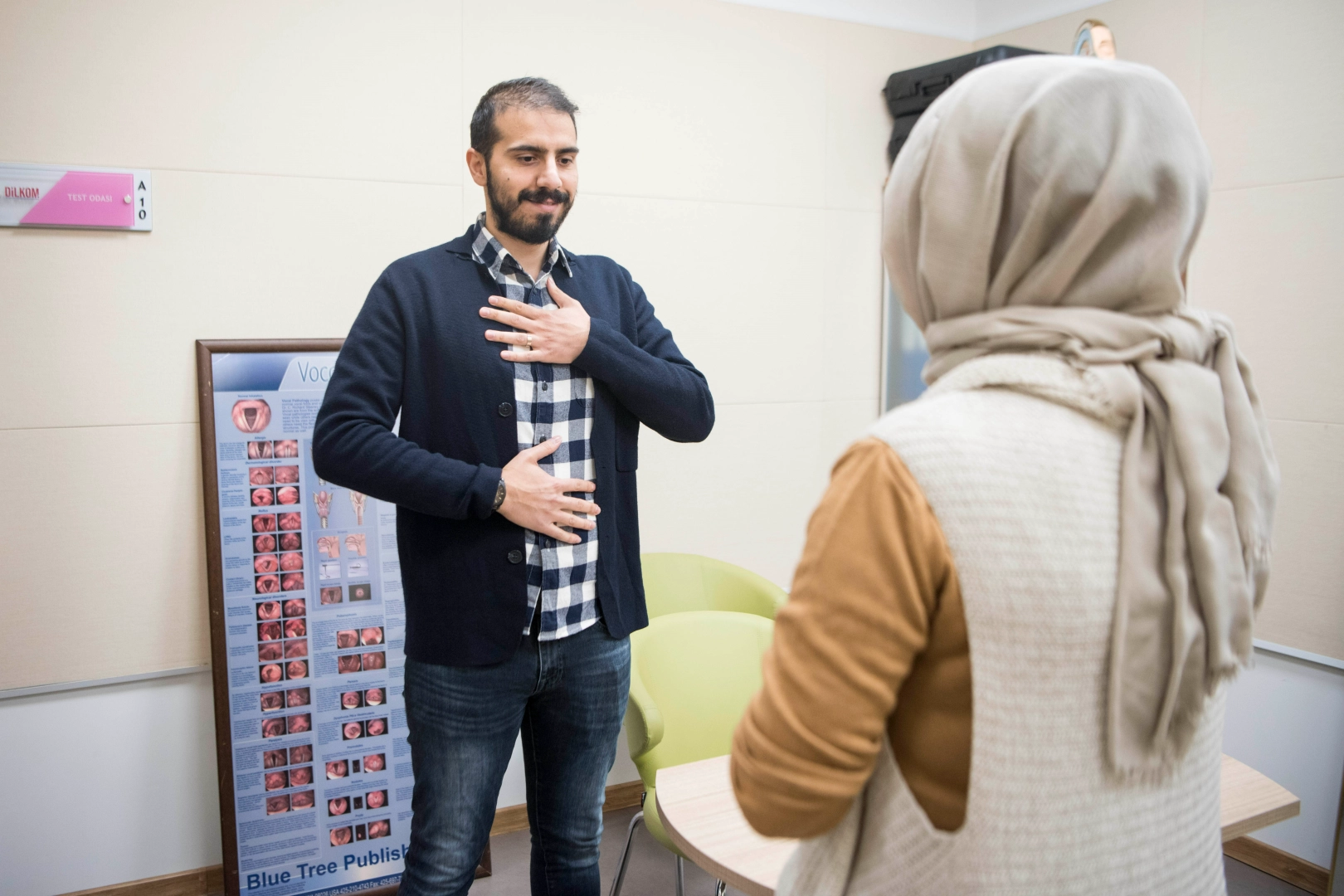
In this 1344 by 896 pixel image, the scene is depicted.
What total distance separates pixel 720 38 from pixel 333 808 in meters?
2.61

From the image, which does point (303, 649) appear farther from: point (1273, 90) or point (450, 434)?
point (1273, 90)

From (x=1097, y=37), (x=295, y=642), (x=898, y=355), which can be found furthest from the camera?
(x=898, y=355)

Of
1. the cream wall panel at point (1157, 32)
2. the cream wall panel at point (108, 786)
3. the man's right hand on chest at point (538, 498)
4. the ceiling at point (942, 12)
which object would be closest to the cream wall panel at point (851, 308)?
the ceiling at point (942, 12)

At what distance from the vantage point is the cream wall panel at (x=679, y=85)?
274 centimetres

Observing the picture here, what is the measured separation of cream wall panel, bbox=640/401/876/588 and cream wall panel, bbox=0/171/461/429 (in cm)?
103

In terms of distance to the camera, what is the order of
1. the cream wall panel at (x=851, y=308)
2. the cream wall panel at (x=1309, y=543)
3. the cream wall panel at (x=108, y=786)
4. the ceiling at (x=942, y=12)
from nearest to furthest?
1. the cream wall panel at (x=108, y=786)
2. the cream wall panel at (x=1309, y=543)
3. the ceiling at (x=942, y=12)
4. the cream wall panel at (x=851, y=308)

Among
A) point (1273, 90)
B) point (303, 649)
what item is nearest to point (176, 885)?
point (303, 649)

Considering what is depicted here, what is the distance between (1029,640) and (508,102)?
1.40 m

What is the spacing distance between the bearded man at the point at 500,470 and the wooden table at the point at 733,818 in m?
0.30

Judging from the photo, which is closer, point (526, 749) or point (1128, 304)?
point (1128, 304)

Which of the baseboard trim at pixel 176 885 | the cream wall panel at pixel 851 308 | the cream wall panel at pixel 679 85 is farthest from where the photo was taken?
the cream wall panel at pixel 851 308

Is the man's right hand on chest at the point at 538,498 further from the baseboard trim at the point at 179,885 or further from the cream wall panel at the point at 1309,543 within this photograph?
the cream wall panel at the point at 1309,543

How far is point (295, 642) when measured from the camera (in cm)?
250

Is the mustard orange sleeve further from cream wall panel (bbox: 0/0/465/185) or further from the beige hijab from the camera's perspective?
cream wall panel (bbox: 0/0/465/185)
